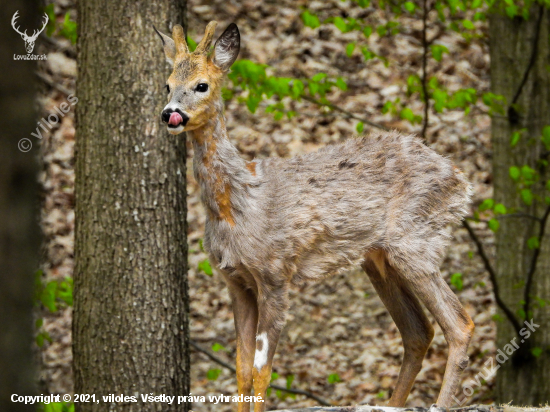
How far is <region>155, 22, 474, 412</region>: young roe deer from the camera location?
369 centimetres

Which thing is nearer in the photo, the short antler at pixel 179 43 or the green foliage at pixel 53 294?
the short antler at pixel 179 43

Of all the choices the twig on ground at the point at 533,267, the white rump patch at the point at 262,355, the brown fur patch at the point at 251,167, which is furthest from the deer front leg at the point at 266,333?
the twig on ground at the point at 533,267

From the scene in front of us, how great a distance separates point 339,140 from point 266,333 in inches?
199

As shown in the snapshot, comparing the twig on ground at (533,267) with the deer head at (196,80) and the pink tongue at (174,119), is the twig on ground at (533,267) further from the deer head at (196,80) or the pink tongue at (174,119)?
the pink tongue at (174,119)

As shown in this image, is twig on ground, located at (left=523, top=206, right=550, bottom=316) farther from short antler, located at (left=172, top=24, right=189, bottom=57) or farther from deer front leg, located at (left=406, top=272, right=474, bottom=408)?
short antler, located at (left=172, top=24, right=189, bottom=57)

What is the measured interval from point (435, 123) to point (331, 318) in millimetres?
2650

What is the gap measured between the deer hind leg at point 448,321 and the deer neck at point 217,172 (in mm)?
1055

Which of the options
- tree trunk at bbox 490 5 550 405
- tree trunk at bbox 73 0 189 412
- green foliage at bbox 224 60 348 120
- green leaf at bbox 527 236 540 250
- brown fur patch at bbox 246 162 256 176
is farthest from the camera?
tree trunk at bbox 490 5 550 405

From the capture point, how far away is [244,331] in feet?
12.7

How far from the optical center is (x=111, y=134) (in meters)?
4.77

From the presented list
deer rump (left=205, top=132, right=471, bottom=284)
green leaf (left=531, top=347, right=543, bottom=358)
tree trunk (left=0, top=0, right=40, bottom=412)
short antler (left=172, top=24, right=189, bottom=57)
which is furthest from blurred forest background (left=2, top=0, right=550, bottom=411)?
tree trunk (left=0, top=0, right=40, bottom=412)

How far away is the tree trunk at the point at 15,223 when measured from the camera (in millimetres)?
1912

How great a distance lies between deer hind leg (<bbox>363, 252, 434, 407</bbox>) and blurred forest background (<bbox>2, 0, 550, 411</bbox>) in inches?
121

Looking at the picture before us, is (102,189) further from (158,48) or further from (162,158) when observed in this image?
(158,48)
